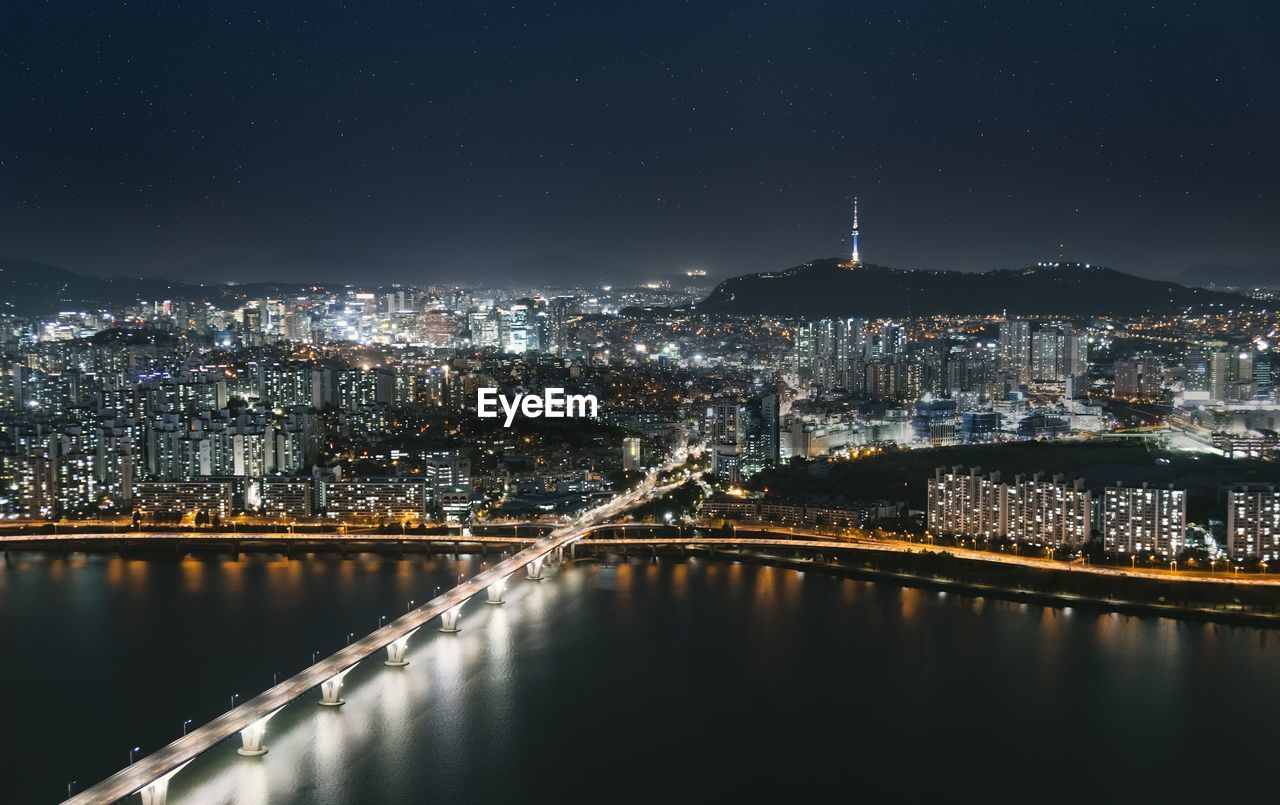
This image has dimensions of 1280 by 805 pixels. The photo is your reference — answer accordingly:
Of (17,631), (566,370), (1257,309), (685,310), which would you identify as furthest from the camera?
(685,310)

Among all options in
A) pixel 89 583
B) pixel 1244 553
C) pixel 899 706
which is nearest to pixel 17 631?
pixel 89 583

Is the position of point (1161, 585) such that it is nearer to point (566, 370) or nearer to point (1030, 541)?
point (1030, 541)

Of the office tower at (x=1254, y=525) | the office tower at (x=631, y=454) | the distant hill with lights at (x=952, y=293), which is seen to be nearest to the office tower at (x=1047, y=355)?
the distant hill with lights at (x=952, y=293)

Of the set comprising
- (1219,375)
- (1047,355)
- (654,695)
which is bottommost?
(654,695)

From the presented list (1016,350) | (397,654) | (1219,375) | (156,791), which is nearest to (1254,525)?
(397,654)

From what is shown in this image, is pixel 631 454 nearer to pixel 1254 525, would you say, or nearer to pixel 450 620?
pixel 450 620

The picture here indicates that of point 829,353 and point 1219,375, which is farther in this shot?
point 829,353

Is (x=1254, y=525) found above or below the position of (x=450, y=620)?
above
